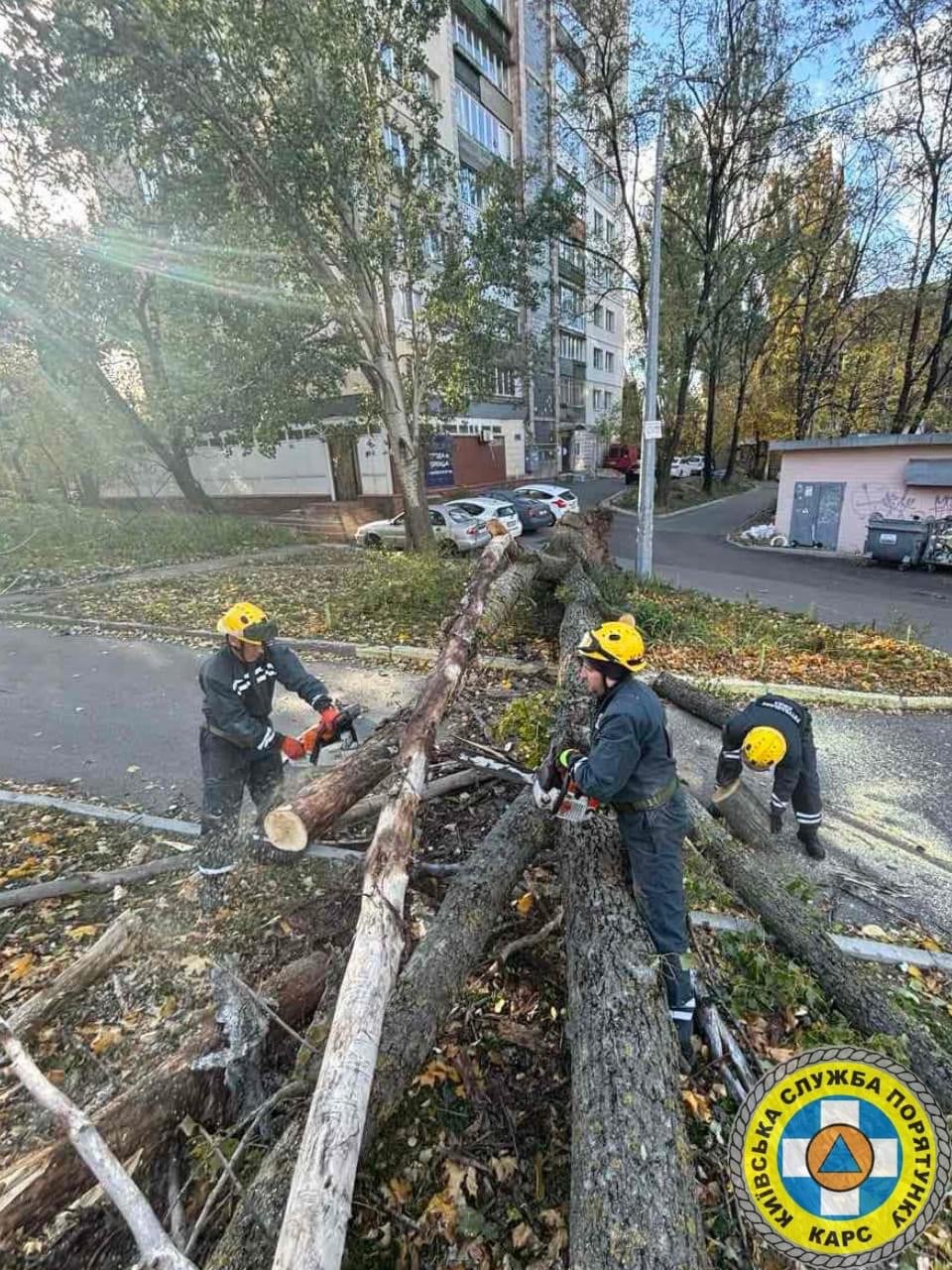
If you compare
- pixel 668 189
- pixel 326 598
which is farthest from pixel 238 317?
pixel 668 189

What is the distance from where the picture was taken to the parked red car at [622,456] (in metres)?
39.3

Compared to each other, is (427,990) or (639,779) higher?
(639,779)

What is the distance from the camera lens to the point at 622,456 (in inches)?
1585

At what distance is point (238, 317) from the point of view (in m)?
12.1

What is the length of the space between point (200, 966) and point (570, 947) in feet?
6.47

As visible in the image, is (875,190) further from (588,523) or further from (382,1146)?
(382,1146)

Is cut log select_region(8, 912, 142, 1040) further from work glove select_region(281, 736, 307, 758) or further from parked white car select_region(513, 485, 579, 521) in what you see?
parked white car select_region(513, 485, 579, 521)

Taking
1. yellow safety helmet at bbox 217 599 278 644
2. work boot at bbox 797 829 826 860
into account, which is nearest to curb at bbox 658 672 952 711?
work boot at bbox 797 829 826 860

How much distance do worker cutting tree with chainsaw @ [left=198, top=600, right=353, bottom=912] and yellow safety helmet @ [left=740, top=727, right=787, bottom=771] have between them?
2.77 m

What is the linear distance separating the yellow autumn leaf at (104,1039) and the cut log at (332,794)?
3.48 ft

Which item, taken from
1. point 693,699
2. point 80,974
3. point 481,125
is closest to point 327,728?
point 80,974

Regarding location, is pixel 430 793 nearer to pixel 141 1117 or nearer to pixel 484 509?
pixel 141 1117

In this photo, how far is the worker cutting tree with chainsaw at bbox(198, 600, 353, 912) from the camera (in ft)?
12.4

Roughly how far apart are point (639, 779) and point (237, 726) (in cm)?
250
